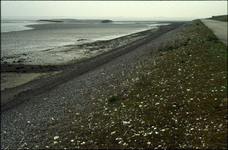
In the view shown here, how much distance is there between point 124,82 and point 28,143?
12217 mm

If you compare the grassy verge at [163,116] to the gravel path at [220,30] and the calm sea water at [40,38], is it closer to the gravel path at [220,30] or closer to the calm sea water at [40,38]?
the gravel path at [220,30]

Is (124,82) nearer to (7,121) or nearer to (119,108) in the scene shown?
(119,108)

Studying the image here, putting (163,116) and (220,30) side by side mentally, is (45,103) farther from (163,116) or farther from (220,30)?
(220,30)

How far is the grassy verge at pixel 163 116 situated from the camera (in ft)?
33.7

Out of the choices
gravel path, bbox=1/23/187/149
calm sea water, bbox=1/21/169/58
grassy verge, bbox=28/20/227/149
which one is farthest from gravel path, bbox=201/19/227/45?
calm sea water, bbox=1/21/169/58

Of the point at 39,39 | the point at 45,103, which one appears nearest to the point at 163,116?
the point at 45,103

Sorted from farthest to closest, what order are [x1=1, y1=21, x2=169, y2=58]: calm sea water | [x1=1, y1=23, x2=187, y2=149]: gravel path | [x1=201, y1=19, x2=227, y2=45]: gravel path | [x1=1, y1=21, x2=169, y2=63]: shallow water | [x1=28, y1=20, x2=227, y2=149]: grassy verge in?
[x1=1, y1=21, x2=169, y2=58]: calm sea water → [x1=1, y1=21, x2=169, y2=63]: shallow water → [x1=201, y1=19, x2=227, y2=45]: gravel path → [x1=1, y1=23, x2=187, y2=149]: gravel path → [x1=28, y1=20, x2=227, y2=149]: grassy verge

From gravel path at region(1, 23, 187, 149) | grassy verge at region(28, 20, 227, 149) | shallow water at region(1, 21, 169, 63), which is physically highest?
shallow water at region(1, 21, 169, 63)

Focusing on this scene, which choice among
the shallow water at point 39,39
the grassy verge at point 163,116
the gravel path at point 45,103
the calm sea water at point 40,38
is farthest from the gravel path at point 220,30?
the calm sea water at point 40,38

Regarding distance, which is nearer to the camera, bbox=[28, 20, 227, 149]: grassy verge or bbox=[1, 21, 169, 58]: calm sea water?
bbox=[28, 20, 227, 149]: grassy verge

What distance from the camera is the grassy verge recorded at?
33.7 ft

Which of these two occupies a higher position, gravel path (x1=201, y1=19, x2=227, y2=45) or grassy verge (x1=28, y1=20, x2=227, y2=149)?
gravel path (x1=201, y1=19, x2=227, y2=45)

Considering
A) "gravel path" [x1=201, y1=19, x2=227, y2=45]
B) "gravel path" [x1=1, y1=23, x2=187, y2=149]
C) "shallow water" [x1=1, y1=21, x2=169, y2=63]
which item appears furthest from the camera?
"shallow water" [x1=1, y1=21, x2=169, y2=63]

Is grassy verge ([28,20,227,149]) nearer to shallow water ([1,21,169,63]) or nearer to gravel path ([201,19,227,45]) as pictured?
gravel path ([201,19,227,45])
